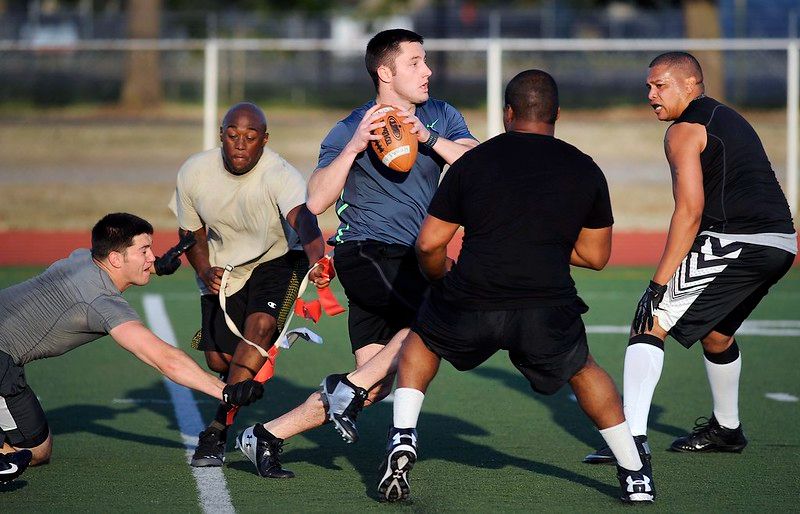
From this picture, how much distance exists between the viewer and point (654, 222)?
1828 cm

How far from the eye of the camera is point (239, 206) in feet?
23.5

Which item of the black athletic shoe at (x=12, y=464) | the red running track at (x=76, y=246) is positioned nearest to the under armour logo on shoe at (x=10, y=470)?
the black athletic shoe at (x=12, y=464)

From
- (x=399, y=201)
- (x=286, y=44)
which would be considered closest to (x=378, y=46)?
(x=399, y=201)

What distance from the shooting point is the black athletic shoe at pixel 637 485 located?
5.87m

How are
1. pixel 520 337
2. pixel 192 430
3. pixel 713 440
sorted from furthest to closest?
pixel 192 430, pixel 713 440, pixel 520 337

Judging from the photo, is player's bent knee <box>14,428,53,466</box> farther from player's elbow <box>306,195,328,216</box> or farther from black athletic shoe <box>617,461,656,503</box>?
black athletic shoe <box>617,461,656,503</box>

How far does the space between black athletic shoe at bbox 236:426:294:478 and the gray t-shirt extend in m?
0.82

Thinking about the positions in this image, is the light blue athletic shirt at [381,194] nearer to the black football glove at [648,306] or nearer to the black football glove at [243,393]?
the black football glove at [243,393]

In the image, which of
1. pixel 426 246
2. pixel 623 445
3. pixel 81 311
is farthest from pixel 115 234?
pixel 623 445

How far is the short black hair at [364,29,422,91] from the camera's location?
6371mm

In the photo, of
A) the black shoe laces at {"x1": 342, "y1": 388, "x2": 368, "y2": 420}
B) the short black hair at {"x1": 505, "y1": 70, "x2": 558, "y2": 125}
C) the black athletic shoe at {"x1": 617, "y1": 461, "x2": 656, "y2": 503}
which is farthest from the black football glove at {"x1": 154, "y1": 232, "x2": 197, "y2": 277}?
the black athletic shoe at {"x1": 617, "y1": 461, "x2": 656, "y2": 503}

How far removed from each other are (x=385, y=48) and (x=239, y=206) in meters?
1.37

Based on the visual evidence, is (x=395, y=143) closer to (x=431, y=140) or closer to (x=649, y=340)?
(x=431, y=140)

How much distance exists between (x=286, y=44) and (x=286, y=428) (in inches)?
453
